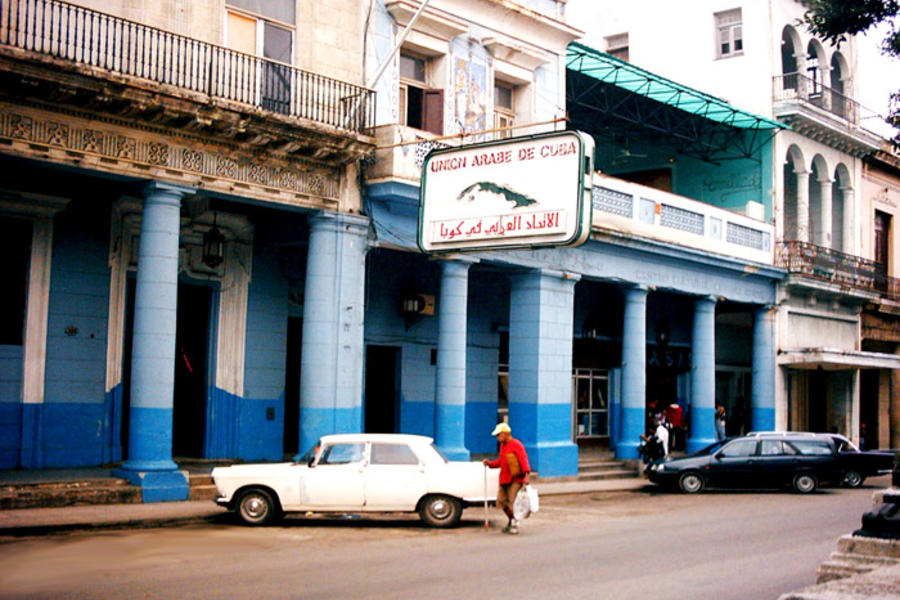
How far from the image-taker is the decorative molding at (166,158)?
1511cm

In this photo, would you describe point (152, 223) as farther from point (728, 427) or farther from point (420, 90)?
point (728, 427)

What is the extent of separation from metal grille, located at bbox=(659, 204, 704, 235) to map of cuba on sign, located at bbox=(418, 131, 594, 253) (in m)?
11.5

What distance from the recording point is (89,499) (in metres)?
15.4

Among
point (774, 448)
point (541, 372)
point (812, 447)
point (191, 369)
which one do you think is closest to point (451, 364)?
point (541, 372)

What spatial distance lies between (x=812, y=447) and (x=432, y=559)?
13880 millimetres

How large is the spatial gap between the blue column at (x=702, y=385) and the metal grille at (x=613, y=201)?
4987 mm

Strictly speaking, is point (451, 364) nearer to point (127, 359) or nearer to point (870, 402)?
point (127, 359)

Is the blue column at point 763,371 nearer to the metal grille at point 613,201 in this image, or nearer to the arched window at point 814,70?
the arched window at point 814,70

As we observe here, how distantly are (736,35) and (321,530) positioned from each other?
25030mm

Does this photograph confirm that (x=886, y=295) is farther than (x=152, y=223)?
Yes

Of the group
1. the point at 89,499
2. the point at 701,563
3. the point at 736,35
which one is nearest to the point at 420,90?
the point at 89,499

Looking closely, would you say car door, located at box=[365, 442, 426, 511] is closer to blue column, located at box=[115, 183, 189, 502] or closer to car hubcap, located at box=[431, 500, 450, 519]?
car hubcap, located at box=[431, 500, 450, 519]

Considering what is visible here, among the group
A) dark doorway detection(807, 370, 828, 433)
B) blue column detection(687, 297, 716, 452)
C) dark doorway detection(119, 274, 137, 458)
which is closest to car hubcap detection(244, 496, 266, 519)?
dark doorway detection(119, 274, 137, 458)

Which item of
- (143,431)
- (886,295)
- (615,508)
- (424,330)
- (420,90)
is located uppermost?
(420,90)
